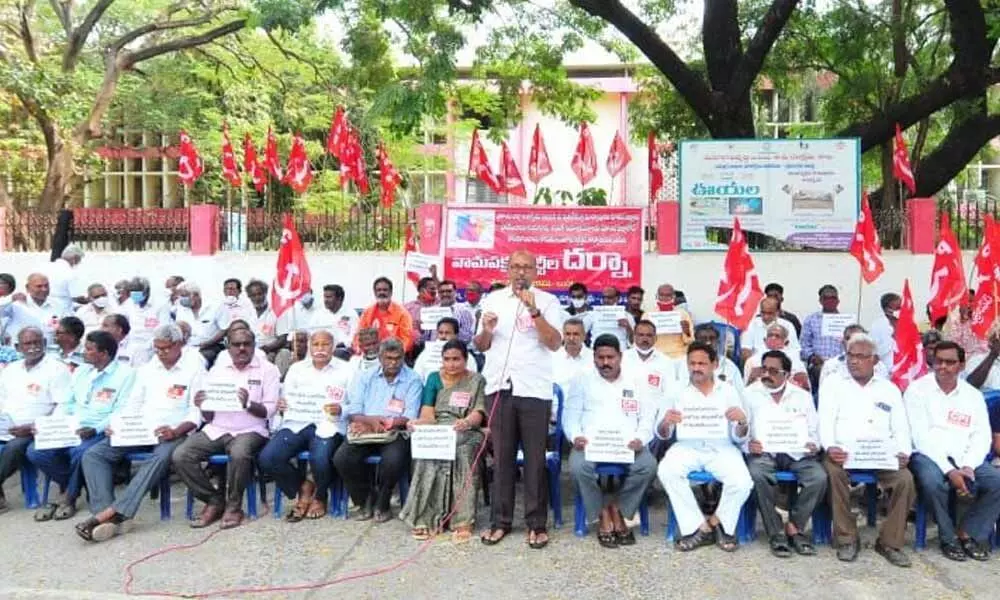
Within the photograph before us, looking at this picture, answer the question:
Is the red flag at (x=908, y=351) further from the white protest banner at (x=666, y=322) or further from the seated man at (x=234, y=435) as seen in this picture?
the seated man at (x=234, y=435)

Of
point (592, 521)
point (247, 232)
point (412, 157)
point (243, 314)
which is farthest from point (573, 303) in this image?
point (412, 157)

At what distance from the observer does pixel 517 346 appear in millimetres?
5469

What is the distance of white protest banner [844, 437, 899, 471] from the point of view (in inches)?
214

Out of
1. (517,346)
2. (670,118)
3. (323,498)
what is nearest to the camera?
(517,346)

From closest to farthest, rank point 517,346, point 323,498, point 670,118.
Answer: point 517,346, point 323,498, point 670,118

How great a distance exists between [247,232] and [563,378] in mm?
8172

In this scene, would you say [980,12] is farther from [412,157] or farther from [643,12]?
[412,157]

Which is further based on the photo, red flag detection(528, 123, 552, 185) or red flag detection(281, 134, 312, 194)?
red flag detection(528, 123, 552, 185)

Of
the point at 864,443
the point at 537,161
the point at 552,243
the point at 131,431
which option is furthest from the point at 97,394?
the point at 537,161

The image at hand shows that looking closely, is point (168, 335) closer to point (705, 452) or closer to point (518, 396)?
point (518, 396)

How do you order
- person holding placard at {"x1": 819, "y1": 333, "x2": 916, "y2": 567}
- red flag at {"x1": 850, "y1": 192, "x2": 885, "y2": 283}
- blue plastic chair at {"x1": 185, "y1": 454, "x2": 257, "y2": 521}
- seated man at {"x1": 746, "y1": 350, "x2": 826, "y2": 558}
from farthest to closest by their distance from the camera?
1. red flag at {"x1": 850, "y1": 192, "x2": 885, "y2": 283}
2. blue plastic chair at {"x1": 185, "y1": 454, "x2": 257, "y2": 521}
3. seated man at {"x1": 746, "y1": 350, "x2": 826, "y2": 558}
4. person holding placard at {"x1": 819, "y1": 333, "x2": 916, "y2": 567}

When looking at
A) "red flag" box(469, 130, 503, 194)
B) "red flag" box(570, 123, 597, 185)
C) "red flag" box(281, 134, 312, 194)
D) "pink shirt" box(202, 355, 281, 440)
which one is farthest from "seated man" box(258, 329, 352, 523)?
"red flag" box(570, 123, 597, 185)

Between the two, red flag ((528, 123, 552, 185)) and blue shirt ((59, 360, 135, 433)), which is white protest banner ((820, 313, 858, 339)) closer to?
blue shirt ((59, 360, 135, 433))

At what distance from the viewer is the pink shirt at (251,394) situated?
6215 mm
